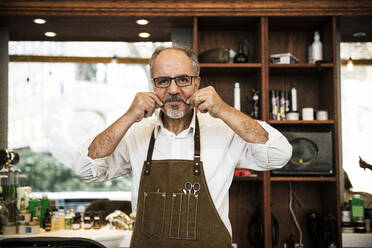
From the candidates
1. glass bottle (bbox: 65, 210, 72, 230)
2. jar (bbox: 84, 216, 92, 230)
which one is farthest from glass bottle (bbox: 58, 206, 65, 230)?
jar (bbox: 84, 216, 92, 230)

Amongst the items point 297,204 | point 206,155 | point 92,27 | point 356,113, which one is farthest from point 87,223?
point 356,113

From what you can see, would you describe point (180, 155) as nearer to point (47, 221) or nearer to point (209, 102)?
point (209, 102)

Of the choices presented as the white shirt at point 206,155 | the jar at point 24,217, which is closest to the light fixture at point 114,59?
the jar at point 24,217

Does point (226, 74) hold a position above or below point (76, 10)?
below

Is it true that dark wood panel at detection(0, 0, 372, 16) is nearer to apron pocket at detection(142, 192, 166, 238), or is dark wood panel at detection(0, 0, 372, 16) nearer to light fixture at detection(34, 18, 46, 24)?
light fixture at detection(34, 18, 46, 24)

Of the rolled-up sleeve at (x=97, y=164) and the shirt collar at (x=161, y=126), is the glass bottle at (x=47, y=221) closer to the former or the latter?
the rolled-up sleeve at (x=97, y=164)

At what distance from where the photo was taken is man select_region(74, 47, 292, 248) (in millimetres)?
1795

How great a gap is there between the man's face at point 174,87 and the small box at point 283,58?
161cm

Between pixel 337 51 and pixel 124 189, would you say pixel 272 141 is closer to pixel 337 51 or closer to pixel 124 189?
pixel 337 51

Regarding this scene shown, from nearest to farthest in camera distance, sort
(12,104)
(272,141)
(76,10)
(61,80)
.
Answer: (272,141) → (76,10) → (12,104) → (61,80)

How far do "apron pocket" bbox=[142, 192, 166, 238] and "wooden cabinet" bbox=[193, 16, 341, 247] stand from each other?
151cm

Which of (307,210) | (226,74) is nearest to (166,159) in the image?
(226,74)

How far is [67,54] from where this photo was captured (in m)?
4.00

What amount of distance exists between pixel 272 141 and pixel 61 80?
2984mm
